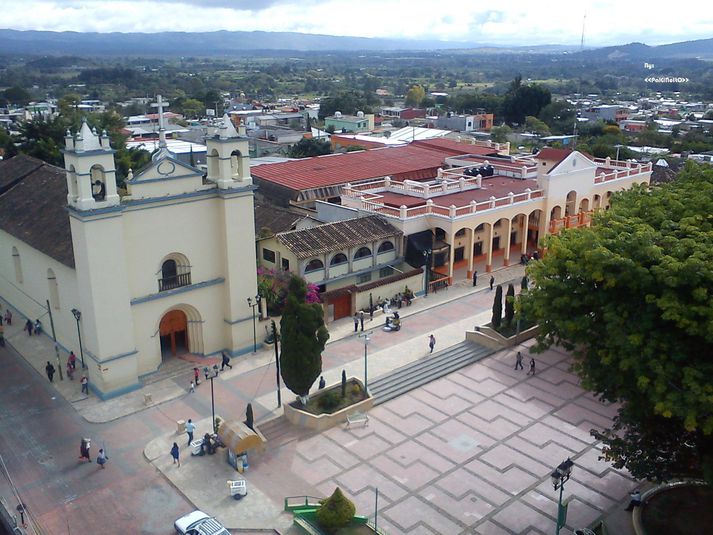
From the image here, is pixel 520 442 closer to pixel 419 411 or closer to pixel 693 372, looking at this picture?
pixel 419 411

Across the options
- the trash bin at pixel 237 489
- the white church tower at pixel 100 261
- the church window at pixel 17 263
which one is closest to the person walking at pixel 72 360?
the white church tower at pixel 100 261

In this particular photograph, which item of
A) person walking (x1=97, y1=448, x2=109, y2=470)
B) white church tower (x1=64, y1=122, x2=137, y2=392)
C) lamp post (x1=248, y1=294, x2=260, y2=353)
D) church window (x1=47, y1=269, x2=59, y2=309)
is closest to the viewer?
person walking (x1=97, y1=448, x2=109, y2=470)

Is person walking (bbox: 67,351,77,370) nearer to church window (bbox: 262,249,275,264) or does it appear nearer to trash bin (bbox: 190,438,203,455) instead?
trash bin (bbox: 190,438,203,455)

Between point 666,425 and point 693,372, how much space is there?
3573 mm

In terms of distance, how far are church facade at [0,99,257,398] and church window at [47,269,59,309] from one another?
0.16 ft

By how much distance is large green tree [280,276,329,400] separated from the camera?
25781 millimetres

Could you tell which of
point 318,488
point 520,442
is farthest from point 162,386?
point 520,442

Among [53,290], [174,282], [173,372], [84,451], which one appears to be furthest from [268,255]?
[84,451]

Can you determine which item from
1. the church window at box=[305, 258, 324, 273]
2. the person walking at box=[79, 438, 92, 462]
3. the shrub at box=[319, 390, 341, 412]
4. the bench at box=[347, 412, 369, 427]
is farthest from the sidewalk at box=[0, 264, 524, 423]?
the church window at box=[305, 258, 324, 273]

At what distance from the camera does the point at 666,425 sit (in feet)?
63.4

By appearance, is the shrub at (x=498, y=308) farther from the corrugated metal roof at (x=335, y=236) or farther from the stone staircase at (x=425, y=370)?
the corrugated metal roof at (x=335, y=236)

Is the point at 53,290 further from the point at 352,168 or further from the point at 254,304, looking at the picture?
the point at 352,168

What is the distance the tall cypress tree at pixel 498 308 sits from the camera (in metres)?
34.5

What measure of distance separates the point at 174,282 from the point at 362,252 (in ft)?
41.5
